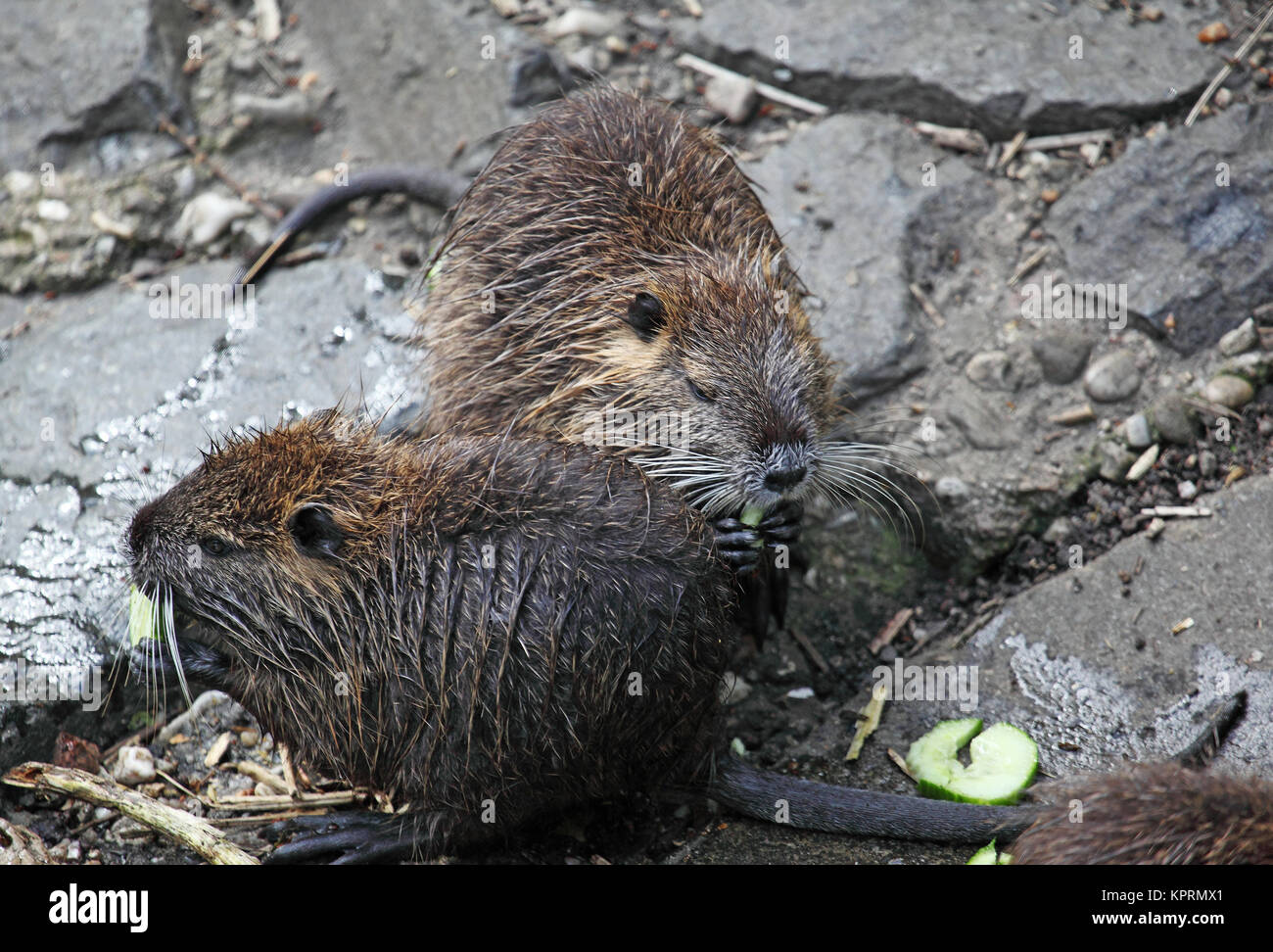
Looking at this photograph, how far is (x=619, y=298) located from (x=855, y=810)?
5.17ft

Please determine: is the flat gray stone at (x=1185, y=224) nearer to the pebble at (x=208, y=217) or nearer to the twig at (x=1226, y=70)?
the twig at (x=1226, y=70)

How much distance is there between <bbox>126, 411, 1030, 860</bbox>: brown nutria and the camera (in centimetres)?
286

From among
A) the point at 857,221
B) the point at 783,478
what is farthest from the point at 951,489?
the point at 857,221

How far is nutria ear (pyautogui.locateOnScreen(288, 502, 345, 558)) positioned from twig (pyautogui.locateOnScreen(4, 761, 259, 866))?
79 centimetres

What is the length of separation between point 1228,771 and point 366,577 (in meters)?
2.15

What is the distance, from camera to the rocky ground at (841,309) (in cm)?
341

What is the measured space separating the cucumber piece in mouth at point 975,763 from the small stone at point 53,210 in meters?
3.77

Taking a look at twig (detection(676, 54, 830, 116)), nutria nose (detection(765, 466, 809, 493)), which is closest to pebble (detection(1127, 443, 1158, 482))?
nutria nose (detection(765, 466, 809, 493))

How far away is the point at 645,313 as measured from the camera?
3.50 meters

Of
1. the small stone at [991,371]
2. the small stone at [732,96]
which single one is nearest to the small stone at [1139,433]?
the small stone at [991,371]

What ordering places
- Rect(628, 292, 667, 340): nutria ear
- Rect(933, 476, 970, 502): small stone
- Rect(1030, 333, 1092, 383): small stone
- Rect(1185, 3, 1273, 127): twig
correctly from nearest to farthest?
Rect(628, 292, 667, 340): nutria ear
Rect(933, 476, 970, 502): small stone
Rect(1030, 333, 1092, 383): small stone
Rect(1185, 3, 1273, 127): twig

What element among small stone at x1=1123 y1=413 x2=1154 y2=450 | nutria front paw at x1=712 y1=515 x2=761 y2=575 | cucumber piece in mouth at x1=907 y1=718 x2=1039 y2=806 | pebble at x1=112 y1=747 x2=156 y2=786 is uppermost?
small stone at x1=1123 y1=413 x2=1154 y2=450

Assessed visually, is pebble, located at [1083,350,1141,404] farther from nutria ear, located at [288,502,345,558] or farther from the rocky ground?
nutria ear, located at [288,502,345,558]

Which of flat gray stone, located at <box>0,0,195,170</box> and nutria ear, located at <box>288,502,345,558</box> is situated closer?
nutria ear, located at <box>288,502,345,558</box>
